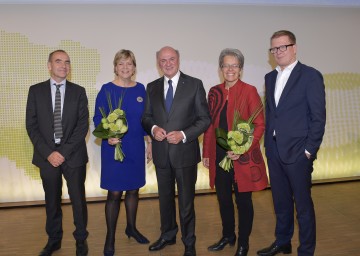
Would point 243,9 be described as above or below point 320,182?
above

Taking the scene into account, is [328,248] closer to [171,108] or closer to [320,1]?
[171,108]

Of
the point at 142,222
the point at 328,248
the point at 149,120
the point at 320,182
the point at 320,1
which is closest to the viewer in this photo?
the point at 149,120

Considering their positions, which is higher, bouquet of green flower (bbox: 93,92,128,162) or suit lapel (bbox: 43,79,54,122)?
suit lapel (bbox: 43,79,54,122)

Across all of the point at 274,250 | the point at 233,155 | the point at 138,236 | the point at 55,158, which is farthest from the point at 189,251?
the point at 55,158

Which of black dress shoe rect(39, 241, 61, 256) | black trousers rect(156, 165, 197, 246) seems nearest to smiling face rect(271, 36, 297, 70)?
black trousers rect(156, 165, 197, 246)

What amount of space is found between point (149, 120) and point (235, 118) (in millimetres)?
749

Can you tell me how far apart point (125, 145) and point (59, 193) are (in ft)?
2.45

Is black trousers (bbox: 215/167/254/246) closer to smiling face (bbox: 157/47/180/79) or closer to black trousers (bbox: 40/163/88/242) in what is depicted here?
smiling face (bbox: 157/47/180/79)

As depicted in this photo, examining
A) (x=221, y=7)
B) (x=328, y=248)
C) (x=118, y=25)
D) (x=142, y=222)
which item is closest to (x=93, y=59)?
(x=118, y=25)

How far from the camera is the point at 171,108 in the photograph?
330cm

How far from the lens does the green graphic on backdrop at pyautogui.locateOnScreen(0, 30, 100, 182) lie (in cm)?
506

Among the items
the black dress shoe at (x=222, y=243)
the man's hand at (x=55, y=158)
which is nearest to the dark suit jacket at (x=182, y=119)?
the man's hand at (x=55, y=158)

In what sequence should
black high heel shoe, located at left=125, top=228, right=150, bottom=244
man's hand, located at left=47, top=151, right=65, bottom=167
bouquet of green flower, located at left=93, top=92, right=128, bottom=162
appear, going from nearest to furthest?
1. bouquet of green flower, located at left=93, top=92, right=128, bottom=162
2. man's hand, located at left=47, top=151, right=65, bottom=167
3. black high heel shoe, located at left=125, top=228, right=150, bottom=244

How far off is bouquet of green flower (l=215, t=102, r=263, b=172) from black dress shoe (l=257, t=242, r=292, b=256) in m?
1.06
